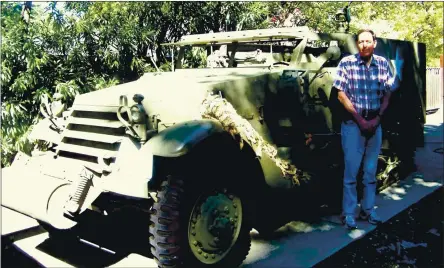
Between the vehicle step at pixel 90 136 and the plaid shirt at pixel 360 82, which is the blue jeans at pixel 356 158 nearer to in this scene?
the plaid shirt at pixel 360 82

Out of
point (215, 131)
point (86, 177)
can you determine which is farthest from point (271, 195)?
point (86, 177)

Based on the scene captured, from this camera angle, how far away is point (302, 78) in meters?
4.30

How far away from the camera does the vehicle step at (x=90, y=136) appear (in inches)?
136

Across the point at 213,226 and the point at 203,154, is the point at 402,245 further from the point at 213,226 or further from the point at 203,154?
the point at 203,154

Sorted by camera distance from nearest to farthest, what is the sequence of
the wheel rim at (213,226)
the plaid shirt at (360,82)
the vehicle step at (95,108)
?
the wheel rim at (213,226) < the vehicle step at (95,108) < the plaid shirt at (360,82)

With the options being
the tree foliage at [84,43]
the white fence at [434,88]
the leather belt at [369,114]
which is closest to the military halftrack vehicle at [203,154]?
the leather belt at [369,114]

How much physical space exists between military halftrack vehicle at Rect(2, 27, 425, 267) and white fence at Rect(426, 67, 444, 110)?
36.5 feet

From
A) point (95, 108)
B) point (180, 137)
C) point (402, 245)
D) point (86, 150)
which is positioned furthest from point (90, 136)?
point (402, 245)

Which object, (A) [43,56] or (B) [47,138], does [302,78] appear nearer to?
(B) [47,138]

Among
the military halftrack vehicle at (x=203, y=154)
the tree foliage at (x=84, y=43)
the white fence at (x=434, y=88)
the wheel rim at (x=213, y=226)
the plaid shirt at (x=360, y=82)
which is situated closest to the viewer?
the military halftrack vehicle at (x=203, y=154)

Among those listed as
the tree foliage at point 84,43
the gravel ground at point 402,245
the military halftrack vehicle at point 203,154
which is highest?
the tree foliage at point 84,43

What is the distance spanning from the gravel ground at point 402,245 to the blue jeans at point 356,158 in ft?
1.10

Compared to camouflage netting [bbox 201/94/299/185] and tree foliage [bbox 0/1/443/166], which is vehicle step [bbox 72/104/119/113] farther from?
tree foliage [bbox 0/1/443/166]

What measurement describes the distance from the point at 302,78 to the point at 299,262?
5.53 feet
